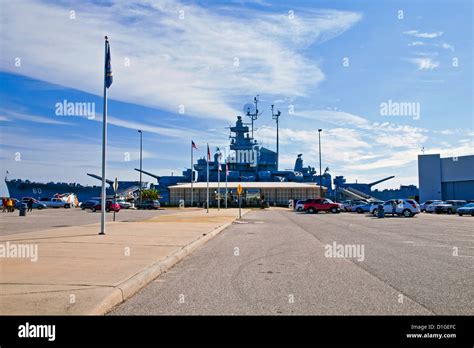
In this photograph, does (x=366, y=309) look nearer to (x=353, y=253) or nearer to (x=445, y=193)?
(x=353, y=253)

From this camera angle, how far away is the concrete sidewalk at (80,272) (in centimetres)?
601

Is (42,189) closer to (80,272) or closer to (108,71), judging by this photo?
(108,71)

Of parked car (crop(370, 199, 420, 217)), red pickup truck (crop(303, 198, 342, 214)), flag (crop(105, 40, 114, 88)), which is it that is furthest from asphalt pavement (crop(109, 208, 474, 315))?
red pickup truck (crop(303, 198, 342, 214))

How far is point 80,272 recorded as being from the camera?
8344 mm

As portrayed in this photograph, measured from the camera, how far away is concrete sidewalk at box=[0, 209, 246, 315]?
6.01 meters

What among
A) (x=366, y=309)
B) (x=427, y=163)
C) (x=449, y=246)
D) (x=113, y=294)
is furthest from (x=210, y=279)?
(x=427, y=163)

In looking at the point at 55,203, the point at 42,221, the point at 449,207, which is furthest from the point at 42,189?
the point at 449,207

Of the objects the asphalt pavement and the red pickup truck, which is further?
the red pickup truck

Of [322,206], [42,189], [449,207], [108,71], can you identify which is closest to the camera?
[108,71]

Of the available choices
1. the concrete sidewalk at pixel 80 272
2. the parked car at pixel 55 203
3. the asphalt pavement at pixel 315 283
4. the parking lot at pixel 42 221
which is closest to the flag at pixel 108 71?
the concrete sidewalk at pixel 80 272

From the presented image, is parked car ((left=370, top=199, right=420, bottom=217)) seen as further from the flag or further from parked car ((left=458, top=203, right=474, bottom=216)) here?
the flag

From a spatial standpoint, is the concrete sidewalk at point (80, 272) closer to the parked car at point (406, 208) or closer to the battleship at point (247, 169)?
the parked car at point (406, 208)

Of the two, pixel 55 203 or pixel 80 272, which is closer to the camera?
pixel 80 272

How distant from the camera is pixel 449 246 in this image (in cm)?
1380
